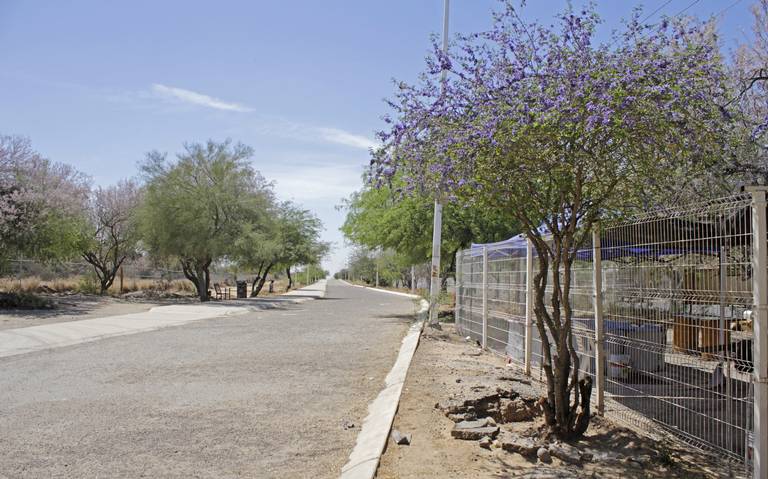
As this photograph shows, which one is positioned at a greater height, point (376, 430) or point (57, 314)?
point (57, 314)

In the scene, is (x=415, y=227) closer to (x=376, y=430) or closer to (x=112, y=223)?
(x=376, y=430)

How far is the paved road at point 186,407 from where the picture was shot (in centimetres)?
558

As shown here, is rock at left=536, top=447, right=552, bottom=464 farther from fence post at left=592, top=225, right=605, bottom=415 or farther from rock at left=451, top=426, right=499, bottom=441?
fence post at left=592, top=225, right=605, bottom=415

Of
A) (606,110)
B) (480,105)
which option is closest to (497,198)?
(480,105)

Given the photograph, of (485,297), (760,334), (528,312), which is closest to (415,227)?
(485,297)

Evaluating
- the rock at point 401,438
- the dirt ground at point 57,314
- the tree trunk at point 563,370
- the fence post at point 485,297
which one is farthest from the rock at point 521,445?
the dirt ground at point 57,314

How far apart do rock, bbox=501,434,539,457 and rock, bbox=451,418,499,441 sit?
22 cm

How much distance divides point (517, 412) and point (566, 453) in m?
1.35

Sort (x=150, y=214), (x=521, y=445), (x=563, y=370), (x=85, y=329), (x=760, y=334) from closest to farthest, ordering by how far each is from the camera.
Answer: (x=760, y=334) < (x=521, y=445) < (x=563, y=370) < (x=85, y=329) < (x=150, y=214)

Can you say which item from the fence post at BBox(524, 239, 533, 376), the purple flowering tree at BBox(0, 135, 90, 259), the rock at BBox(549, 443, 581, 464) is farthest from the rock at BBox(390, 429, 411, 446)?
the purple flowering tree at BBox(0, 135, 90, 259)

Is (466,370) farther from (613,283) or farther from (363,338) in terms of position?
(363,338)

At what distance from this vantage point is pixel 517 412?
674 centimetres

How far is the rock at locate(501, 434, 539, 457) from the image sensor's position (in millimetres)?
5450

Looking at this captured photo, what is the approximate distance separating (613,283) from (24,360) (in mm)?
9870
